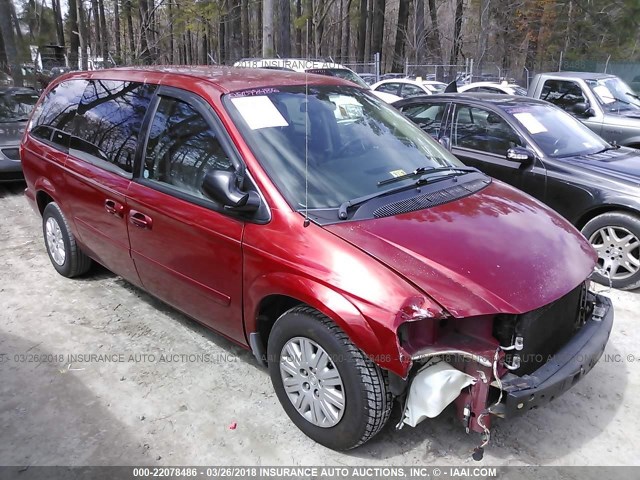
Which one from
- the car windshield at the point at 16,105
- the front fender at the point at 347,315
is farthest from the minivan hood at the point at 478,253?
the car windshield at the point at 16,105

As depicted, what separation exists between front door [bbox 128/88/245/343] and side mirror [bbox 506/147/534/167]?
3381 millimetres

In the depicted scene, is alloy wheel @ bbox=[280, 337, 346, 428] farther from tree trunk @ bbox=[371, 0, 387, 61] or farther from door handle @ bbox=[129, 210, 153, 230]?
tree trunk @ bbox=[371, 0, 387, 61]

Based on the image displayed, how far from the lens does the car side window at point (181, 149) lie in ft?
10.2

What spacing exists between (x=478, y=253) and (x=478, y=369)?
0.56m

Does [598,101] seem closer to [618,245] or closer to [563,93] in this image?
[563,93]

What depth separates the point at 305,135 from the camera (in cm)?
312

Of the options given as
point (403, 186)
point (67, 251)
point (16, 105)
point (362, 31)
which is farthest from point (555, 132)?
point (362, 31)

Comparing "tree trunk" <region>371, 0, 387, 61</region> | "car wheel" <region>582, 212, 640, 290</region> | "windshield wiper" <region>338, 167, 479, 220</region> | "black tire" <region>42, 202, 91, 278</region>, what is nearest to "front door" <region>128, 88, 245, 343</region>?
"windshield wiper" <region>338, 167, 479, 220</region>

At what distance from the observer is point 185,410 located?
312 cm

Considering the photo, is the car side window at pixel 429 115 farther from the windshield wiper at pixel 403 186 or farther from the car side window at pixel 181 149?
the car side window at pixel 181 149

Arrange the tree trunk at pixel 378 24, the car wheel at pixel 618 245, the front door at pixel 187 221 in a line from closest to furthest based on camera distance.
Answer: the front door at pixel 187 221 < the car wheel at pixel 618 245 < the tree trunk at pixel 378 24

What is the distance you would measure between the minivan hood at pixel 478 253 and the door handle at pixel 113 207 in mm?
1748

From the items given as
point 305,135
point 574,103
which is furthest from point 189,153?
point 574,103

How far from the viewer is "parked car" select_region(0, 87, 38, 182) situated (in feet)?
25.5
